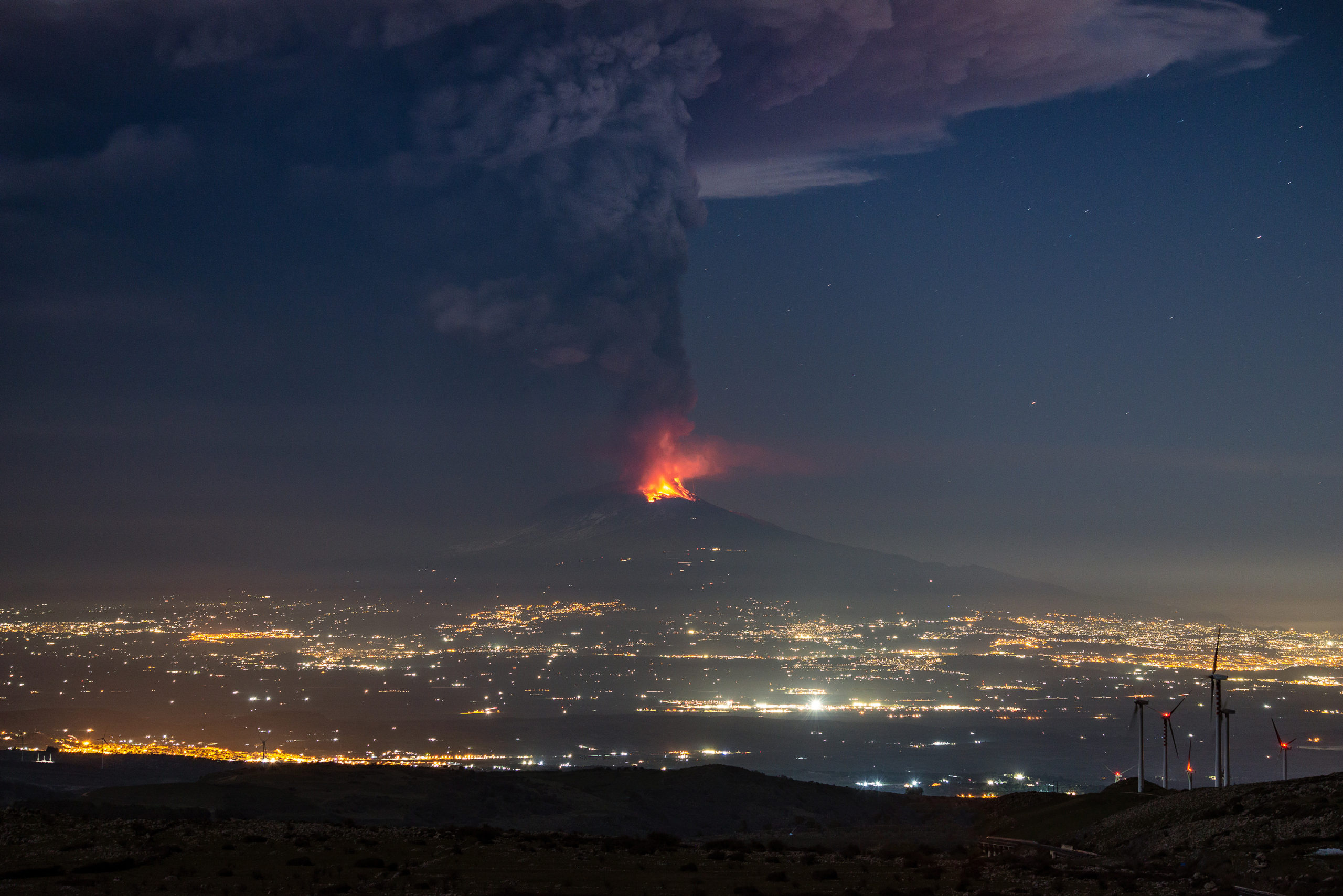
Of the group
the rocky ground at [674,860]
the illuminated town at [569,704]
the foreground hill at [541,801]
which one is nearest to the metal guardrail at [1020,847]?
the rocky ground at [674,860]

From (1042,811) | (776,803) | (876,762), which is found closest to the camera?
(1042,811)

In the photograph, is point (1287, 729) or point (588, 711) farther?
point (588, 711)

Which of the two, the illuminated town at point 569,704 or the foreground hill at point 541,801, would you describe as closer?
the foreground hill at point 541,801

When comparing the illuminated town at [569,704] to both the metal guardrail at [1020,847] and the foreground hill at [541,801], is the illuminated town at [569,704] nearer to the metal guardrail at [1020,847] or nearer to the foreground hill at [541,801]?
the foreground hill at [541,801]

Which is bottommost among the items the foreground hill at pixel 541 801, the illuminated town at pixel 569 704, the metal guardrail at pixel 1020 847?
the foreground hill at pixel 541 801

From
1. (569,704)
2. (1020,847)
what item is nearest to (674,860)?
(1020,847)

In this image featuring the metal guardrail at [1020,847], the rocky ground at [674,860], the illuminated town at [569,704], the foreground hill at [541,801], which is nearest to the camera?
the rocky ground at [674,860]

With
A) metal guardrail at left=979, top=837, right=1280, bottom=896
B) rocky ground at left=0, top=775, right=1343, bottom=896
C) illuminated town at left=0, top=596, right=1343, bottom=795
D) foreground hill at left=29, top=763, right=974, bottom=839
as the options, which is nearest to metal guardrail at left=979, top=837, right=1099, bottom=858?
metal guardrail at left=979, top=837, right=1280, bottom=896

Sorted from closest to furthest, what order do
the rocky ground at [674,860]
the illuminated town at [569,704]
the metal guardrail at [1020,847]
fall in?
the rocky ground at [674,860] → the metal guardrail at [1020,847] → the illuminated town at [569,704]

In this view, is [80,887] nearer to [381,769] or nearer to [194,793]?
[194,793]

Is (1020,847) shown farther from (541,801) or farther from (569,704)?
(569,704)

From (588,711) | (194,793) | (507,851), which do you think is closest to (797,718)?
(588,711)
